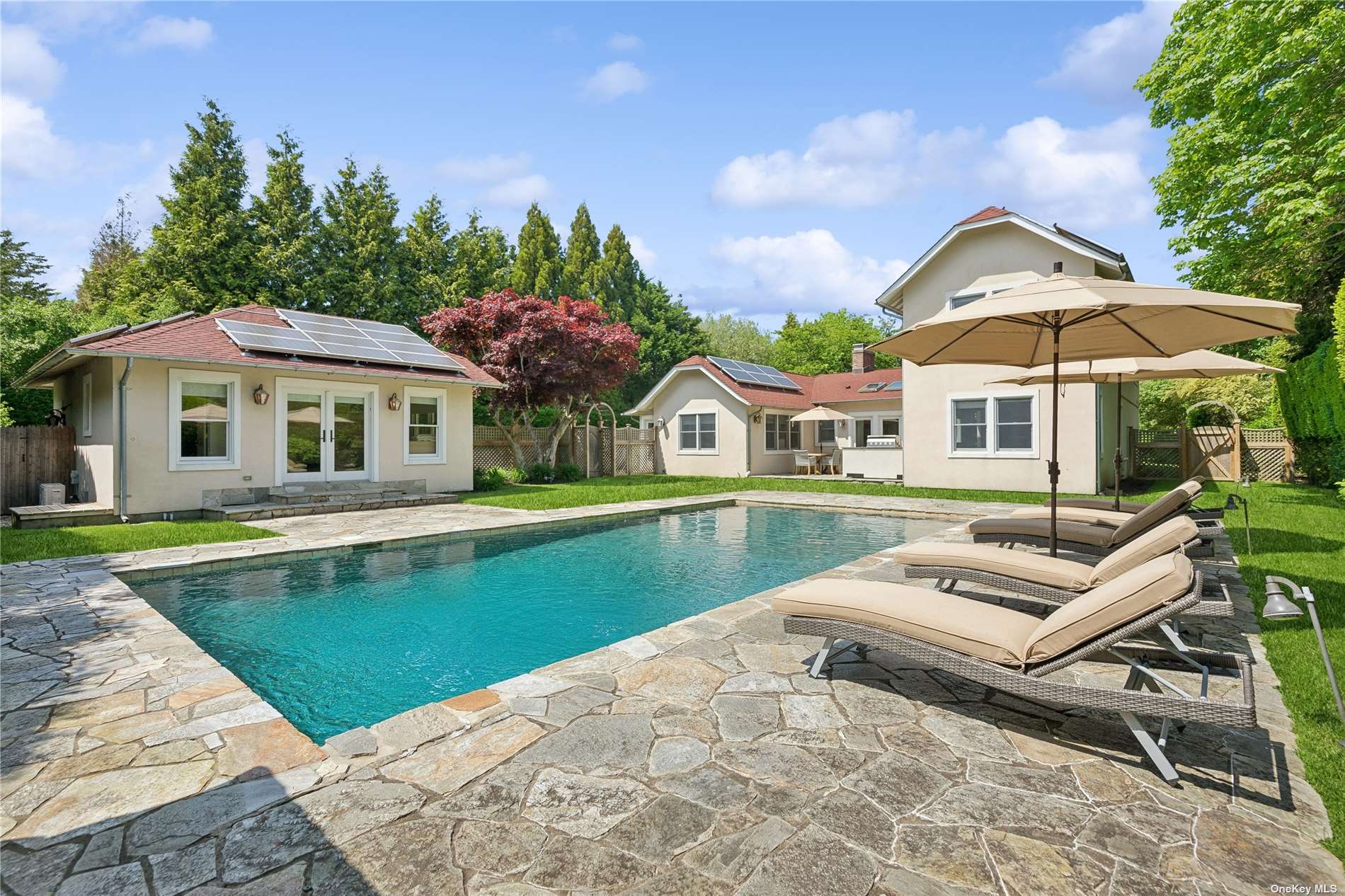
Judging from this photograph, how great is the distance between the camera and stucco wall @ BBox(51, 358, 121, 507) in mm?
11266

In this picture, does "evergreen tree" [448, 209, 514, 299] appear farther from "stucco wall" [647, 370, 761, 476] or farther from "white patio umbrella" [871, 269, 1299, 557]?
"white patio umbrella" [871, 269, 1299, 557]

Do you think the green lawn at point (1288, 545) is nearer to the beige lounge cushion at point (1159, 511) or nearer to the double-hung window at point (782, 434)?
the beige lounge cushion at point (1159, 511)

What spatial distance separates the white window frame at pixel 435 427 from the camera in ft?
48.7

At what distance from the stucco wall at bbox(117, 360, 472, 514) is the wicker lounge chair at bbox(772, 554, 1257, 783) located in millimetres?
12389

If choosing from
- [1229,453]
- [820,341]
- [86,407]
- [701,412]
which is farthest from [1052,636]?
[820,341]

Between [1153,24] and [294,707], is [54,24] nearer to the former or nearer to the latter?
[294,707]

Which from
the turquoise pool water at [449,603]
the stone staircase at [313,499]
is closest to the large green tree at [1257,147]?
Result: the turquoise pool water at [449,603]

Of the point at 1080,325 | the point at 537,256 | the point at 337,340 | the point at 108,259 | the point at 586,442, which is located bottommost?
the point at 586,442

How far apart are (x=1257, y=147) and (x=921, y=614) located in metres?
15.8

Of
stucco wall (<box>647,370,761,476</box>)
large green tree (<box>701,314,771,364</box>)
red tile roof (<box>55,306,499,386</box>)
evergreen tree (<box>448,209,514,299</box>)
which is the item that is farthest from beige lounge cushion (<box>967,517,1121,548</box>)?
large green tree (<box>701,314,771,364</box>)

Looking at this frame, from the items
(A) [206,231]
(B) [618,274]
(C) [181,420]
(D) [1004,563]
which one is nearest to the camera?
(D) [1004,563]

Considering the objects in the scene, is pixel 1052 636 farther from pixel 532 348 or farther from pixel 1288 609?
pixel 532 348

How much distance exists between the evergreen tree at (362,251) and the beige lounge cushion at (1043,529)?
27.9 metres

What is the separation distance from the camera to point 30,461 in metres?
12.6
